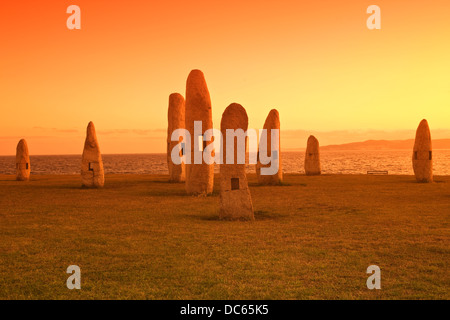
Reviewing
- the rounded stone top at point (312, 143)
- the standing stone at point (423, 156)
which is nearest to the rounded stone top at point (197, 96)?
the standing stone at point (423, 156)

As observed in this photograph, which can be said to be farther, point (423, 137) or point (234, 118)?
point (423, 137)

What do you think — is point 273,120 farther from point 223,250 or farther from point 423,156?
point 223,250

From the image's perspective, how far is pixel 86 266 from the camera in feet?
25.7

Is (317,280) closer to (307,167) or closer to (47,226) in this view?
(47,226)

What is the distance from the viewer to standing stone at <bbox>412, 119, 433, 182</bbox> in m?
25.2

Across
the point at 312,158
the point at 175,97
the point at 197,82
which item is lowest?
the point at 312,158

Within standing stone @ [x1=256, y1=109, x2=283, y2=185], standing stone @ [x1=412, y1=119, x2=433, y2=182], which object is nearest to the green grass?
standing stone @ [x1=256, y1=109, x2=283, y2=185]

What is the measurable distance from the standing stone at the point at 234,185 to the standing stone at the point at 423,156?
16919 mm

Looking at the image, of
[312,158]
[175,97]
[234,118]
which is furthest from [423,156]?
[234,118]

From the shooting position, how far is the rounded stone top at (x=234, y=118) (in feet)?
42.3

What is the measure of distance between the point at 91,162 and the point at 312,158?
18266mm

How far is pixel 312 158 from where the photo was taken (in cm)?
3347
